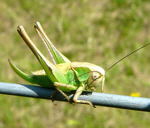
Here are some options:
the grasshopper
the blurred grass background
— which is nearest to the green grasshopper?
the grasshopper

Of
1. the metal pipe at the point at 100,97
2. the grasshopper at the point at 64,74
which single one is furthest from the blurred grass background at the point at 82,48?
the metal pipe at the point at 100,97

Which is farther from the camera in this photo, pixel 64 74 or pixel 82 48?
pixel 82 48

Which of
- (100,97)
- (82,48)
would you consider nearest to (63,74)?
(100,97)

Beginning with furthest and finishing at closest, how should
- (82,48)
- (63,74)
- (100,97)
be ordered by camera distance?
(82,48)
(63,74)
(100,97)

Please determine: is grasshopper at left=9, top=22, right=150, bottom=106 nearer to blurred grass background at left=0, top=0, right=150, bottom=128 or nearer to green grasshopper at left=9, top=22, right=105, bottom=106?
green grasshopper at left=9, top=22, right=105, bottom=106

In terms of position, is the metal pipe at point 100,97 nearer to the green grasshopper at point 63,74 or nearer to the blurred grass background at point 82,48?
the green grasshopper at point 63,74

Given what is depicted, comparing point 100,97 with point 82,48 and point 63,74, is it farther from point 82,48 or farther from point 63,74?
point 82,48

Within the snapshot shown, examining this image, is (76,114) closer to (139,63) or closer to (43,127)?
(43,127)

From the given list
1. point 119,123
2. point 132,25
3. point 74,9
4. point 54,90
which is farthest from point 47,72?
point 74,9
